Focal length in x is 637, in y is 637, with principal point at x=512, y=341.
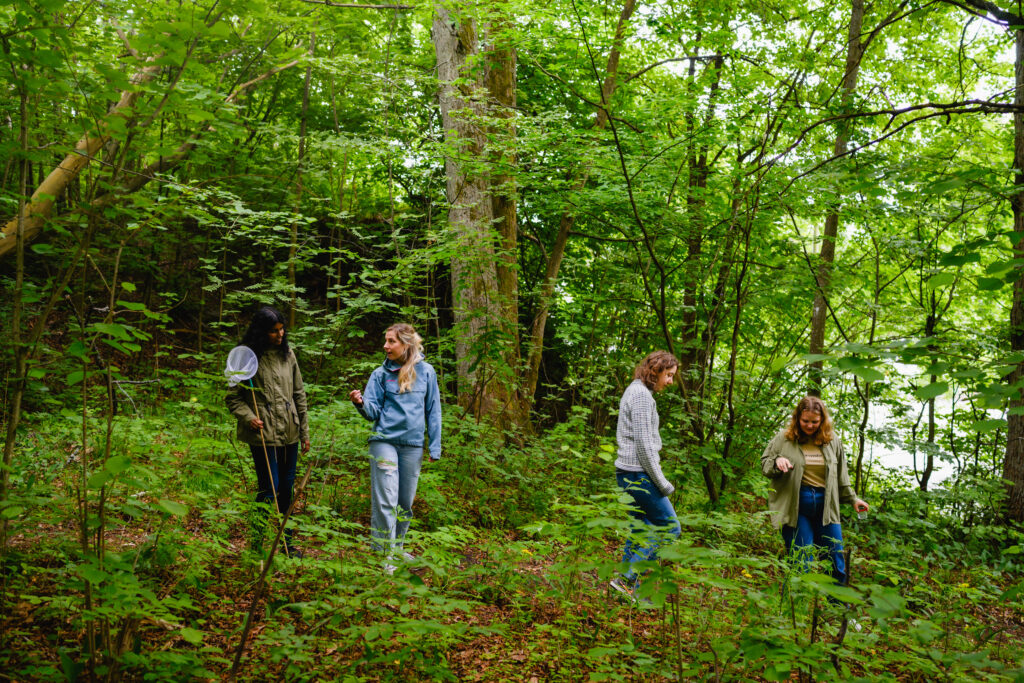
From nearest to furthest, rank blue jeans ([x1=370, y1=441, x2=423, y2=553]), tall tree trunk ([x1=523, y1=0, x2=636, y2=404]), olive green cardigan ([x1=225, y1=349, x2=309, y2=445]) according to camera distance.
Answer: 1. olive green cardigan ([x1=225, y1=349, x2=309, y2=445])
2. blue jeans ([x1=370, y1=441, x2=423, y2=553])
3. tall tree trunk ([x1=523, y1=0, x2=636, y2=404])

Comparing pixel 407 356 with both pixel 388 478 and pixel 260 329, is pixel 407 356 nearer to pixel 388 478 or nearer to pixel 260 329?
pixel 388 478

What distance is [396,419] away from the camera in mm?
4758

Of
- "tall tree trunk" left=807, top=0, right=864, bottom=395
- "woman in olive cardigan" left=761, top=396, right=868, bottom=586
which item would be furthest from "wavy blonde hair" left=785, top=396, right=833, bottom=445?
"tall tree trunk" left=807, top=0, right=864, bottom=395

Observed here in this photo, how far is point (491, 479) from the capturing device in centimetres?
724

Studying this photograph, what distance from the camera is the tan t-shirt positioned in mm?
5301

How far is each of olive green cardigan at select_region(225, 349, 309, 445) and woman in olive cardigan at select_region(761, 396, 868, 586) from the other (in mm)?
3785

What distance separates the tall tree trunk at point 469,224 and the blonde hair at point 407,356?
6.86ft

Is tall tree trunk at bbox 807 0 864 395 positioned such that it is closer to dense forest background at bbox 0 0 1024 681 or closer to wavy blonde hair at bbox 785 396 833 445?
dense forest background at bbox 0 0 1024 681

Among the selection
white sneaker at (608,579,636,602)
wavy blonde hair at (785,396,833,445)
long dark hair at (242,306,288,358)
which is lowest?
white sneaker at (608,579,636,602)

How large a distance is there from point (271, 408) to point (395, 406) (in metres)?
0.90

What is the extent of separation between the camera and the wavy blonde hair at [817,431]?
17.5 ft

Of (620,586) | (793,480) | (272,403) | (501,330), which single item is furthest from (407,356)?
(793,480)

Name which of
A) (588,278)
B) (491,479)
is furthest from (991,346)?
(491,479)

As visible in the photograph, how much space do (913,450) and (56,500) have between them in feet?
30.8
